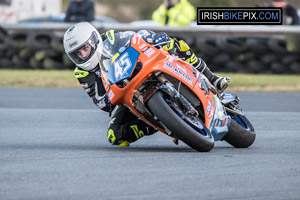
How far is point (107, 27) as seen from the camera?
617 inches

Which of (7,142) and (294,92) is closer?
(7,142)

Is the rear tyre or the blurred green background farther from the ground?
the rear tyre

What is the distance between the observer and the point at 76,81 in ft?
47.4

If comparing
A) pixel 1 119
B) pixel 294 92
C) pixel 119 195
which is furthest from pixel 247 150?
pixel 294 92

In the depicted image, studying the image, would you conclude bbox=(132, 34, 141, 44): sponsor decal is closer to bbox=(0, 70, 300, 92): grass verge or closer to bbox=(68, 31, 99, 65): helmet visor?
bbox=(68, 31, 99, 65): helmet visor

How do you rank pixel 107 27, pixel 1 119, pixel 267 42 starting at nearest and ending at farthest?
pixel 1 119 < pixel 267 42 < pixel 107 27

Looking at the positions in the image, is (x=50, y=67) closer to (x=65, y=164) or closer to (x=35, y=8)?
(x=35, y=8)

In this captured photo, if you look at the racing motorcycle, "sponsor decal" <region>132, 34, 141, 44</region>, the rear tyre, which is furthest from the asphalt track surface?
"sponsor decal" <region>132, 34, 141, 44</region>

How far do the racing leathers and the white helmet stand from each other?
0.13 m

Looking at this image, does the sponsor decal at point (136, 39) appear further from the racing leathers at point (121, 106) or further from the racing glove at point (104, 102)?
the racing glove at point (104, 102)

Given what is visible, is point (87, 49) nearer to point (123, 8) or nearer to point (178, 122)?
point (178, 122)

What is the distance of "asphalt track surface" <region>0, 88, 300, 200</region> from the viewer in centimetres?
429

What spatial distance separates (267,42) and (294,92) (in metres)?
2.20

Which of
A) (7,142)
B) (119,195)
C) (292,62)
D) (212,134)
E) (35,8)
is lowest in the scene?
(35,8)
